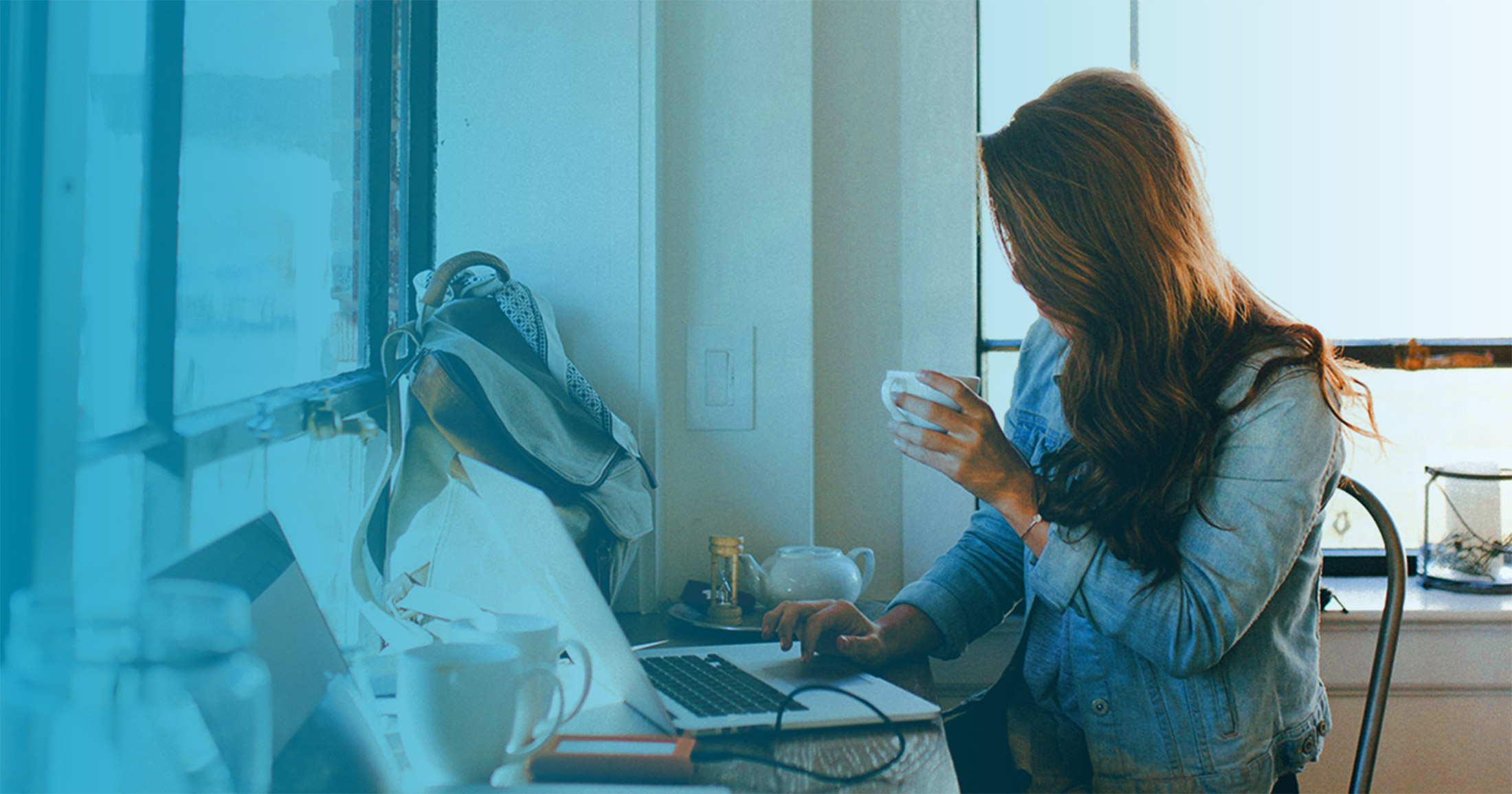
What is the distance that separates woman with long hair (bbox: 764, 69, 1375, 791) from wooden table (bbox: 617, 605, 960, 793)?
234mm

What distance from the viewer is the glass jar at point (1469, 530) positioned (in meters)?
1.70

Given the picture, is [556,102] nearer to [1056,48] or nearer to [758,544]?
[758,544]

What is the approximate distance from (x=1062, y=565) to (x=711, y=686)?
39cm

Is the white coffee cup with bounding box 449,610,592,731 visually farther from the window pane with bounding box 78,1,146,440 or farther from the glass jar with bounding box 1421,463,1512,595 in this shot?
the glass jar with bounding box 1421,463,1512,595

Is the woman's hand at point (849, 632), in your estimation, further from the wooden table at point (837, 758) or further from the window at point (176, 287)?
the window at point (176, 287)

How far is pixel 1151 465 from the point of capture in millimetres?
1004

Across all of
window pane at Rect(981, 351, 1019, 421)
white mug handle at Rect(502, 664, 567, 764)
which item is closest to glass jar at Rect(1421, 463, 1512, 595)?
window pane at Rect(981, 351, 1019, 421)

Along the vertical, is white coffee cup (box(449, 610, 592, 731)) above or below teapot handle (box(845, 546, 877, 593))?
above

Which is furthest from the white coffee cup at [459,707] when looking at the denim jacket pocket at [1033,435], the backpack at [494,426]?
the denim jacket pocket at [1033,435]

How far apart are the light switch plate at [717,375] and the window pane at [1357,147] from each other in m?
0.96

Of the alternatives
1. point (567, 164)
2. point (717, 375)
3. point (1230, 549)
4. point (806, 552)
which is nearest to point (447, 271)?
point (567, 164)

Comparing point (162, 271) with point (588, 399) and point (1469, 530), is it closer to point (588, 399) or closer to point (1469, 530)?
point (588, 399)

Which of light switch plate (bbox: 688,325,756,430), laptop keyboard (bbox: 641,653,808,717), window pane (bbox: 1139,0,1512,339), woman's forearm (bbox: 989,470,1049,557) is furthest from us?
window pane (bbox: 1139,0,1512,339)

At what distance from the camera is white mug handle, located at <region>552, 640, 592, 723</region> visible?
69 centimetres
